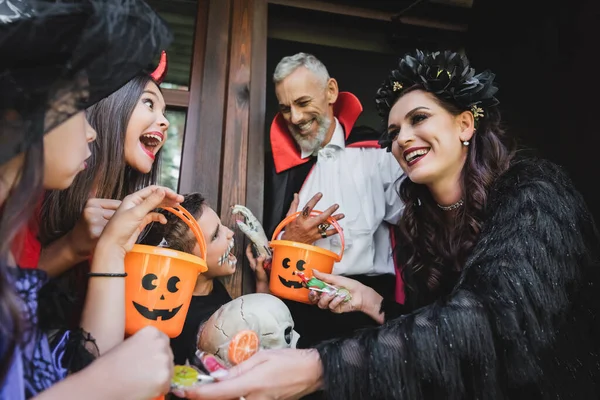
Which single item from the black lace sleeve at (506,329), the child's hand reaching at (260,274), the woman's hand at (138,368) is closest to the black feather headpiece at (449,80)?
the black lace sleeve at (506,329)

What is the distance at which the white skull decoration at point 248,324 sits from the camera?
1.29m

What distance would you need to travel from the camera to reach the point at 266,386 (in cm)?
119

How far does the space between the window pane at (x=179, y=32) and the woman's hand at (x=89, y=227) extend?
1164mm

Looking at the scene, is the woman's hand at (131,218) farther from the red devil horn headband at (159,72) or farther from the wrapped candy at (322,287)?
the red devil horn headband at (159,72)

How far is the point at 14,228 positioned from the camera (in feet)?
2.99

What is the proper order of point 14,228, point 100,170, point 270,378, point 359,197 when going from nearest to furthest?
point 14,228, point 270,378, point 100,170, point 359,197

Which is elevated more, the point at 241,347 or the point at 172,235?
the point at 172,235

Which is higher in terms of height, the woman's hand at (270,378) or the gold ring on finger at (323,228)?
the gold ring on finger at (323,228)

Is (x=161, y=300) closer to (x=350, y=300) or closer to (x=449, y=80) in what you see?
(x=350, y=300)

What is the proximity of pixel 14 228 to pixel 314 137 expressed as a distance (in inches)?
68.8

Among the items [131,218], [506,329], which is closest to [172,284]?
[131,218]

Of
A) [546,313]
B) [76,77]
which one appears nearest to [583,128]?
[546,313]

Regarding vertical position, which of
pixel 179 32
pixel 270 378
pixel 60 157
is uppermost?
pixel 179 32

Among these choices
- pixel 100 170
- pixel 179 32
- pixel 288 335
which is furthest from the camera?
pixel 179 32
